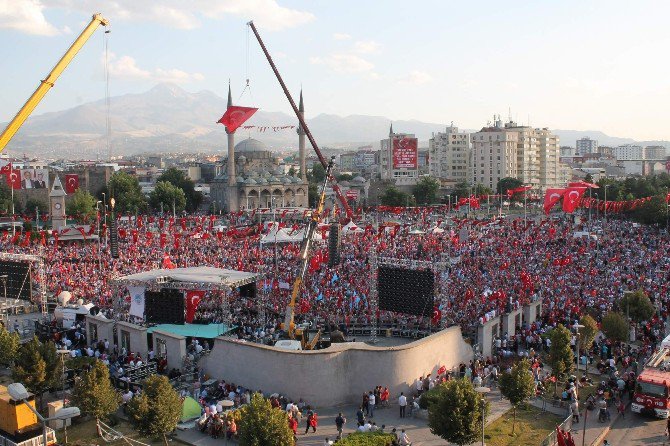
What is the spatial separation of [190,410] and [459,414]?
22.8 ft

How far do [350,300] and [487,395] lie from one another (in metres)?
9.03

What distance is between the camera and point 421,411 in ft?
56.0

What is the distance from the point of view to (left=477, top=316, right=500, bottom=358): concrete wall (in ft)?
69.4

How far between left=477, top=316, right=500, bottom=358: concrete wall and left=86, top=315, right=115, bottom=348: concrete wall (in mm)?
12230

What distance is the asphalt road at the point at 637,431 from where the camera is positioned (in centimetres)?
1556

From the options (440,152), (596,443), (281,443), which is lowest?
(596,443)

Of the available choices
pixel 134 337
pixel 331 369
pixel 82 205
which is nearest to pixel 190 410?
→ pixel 331 369

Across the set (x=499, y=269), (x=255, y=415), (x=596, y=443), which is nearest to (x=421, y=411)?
(x=596, y=443)

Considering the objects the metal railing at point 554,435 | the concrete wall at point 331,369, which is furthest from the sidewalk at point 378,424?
the metal railing at point 554,435

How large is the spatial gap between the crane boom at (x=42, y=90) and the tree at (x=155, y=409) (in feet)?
49.6

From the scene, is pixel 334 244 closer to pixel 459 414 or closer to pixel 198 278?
pixel 198 278

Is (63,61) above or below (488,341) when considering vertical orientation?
above

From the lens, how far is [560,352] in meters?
18.2

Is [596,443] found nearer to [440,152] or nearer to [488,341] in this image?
[488,341]
